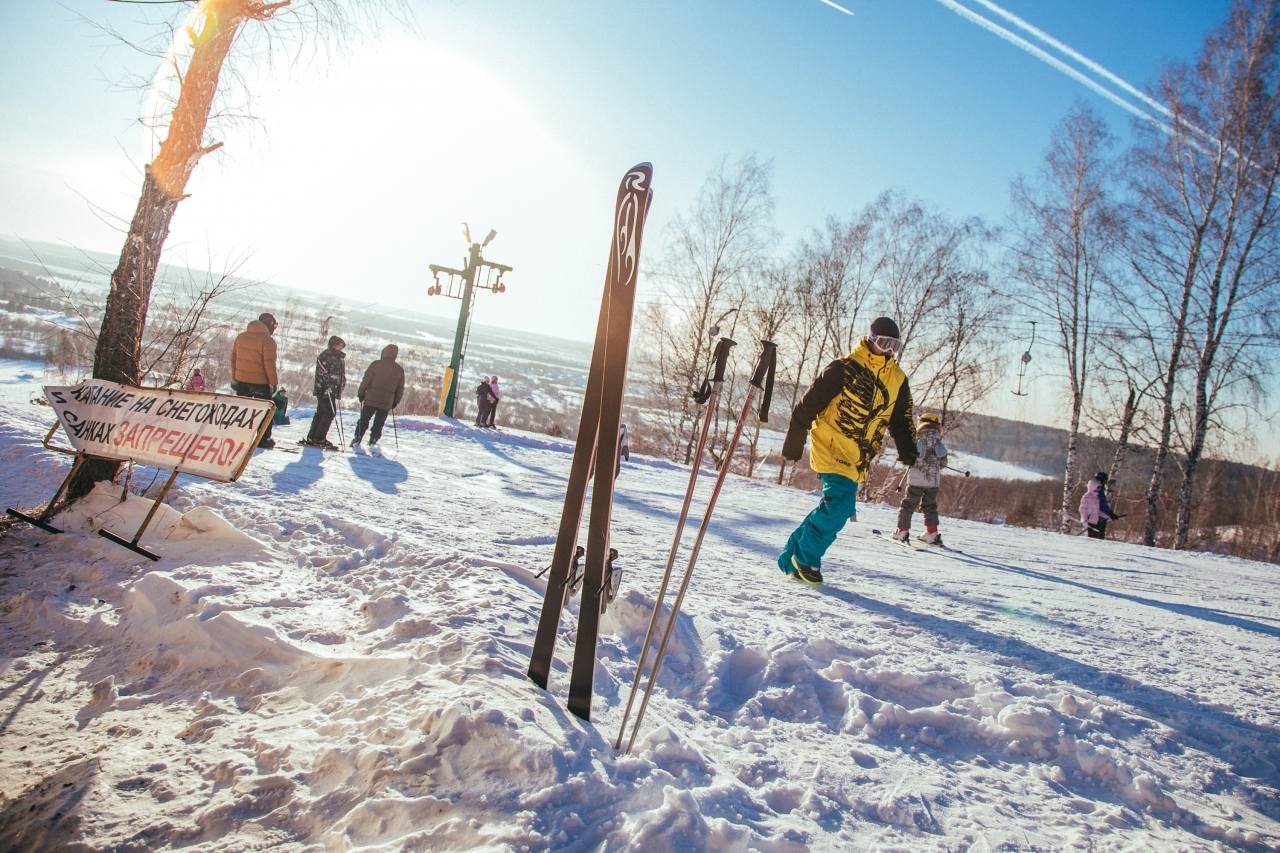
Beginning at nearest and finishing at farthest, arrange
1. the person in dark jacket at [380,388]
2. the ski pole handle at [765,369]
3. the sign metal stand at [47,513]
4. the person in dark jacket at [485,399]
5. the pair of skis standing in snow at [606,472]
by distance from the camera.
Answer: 1. the pair of skis standing in snow at [606,472]
2. the ski pole handle at [765,369]
3. the sign metal stand at [47,513]
4. the person in dark jacket at [380,388]
5. the person in dark jacket at [485,399]

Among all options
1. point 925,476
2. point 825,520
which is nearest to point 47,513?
point 825,520

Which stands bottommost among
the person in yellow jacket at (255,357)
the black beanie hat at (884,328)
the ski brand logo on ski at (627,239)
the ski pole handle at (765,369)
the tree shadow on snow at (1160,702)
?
the tree shadow on snow at (1160,702)

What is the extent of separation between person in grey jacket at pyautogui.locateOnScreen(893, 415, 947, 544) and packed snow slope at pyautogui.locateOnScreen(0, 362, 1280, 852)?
2.42m

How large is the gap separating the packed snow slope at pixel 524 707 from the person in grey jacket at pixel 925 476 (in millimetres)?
2425

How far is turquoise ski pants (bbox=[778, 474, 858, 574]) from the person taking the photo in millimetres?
3877

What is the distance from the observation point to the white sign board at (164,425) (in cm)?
325

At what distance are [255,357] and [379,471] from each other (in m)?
2.40

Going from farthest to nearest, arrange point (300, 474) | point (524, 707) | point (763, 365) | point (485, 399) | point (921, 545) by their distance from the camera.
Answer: point (485, 399) → point (921, 545) → point (300, 474) → point (763, 365) → point (524, 707)

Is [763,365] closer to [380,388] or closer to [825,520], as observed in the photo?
[825,520]

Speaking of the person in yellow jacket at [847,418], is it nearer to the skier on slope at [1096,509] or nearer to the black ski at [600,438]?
the black ski at [600,438]

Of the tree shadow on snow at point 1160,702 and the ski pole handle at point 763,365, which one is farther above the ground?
the ski pole handle at point 763,365

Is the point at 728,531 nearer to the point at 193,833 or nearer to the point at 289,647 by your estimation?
the point at 289,647

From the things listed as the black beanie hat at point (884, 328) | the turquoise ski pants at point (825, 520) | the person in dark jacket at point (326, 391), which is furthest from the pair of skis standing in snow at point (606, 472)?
the person in dark jacket at point (326, 391)

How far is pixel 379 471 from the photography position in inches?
260
